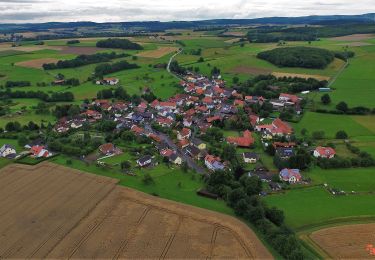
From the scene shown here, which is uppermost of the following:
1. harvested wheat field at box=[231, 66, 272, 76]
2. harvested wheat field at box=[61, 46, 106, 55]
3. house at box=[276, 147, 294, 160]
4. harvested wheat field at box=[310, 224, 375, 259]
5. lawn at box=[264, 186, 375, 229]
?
harvested wheat field at box=[61, 46, 106, 55]

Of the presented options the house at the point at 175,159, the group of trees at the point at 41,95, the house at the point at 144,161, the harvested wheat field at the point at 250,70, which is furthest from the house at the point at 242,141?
the harvested wheat field at the point at 250,70

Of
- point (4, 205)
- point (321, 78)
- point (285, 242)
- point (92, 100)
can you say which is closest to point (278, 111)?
point (321, 78)

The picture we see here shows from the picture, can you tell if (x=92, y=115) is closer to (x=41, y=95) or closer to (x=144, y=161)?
(x=41, y=95)

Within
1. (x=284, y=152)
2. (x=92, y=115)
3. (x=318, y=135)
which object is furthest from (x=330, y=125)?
(x=92, y=115)

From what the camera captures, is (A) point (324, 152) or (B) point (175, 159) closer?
(B) point (175, 159)

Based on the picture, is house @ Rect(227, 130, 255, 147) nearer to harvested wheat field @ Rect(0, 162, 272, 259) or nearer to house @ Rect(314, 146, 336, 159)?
house @ Rect(314, 146, 336, 159)

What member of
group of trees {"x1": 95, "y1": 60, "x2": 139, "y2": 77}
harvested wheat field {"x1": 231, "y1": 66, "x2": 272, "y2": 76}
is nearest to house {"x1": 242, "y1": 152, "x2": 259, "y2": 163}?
harvested wheat field {"x1": 231, "y1": 66, "x2": 272, "y2": 76}

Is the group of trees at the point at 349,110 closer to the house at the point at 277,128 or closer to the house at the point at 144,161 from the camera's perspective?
the house at the point at 277,128
